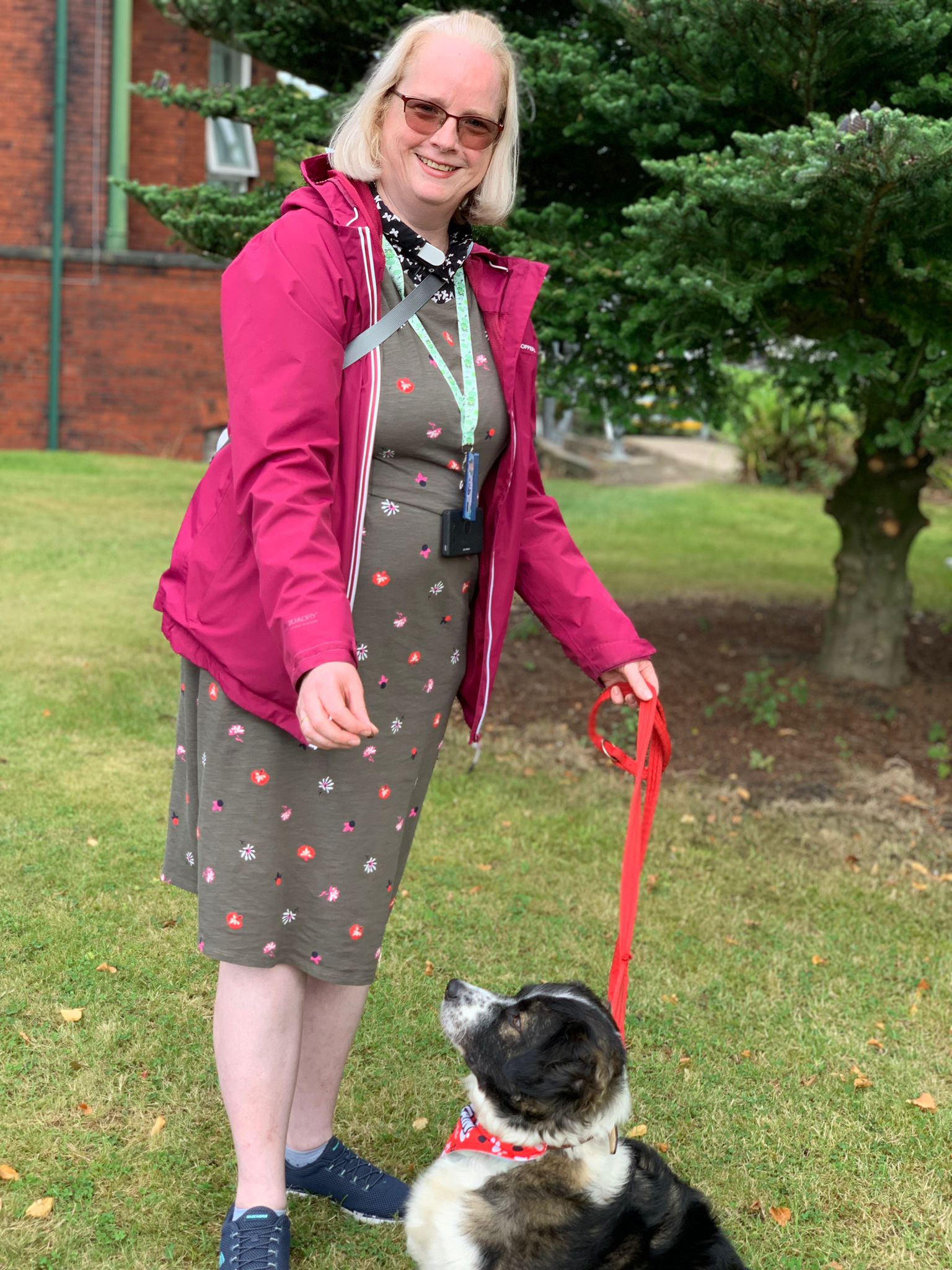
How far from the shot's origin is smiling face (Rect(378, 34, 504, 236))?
2.29 meters

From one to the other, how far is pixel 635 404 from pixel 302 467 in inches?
184

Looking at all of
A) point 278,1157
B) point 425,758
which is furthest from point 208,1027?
point 425,758

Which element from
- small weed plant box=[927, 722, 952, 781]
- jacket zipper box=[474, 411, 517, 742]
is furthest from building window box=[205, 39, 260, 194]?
jacket zipper box=[474, 411, 517, 742]

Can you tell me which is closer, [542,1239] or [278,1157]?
[542,1239]

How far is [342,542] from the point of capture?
87.9 inches

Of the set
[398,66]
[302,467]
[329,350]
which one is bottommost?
[302,467]

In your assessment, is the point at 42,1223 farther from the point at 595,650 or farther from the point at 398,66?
the point at 398,66

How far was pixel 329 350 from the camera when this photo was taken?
212 centimetres

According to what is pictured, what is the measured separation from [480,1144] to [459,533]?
A: 3.82ft

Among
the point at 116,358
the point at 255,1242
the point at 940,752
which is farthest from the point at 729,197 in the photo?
the point at 116,358

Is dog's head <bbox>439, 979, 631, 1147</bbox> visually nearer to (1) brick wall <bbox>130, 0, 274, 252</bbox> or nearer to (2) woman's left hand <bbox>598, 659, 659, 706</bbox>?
(2) woman's left hand <bbox>598, 659, 659, 706</bbox>

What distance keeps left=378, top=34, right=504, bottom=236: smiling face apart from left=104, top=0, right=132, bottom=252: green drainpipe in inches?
527

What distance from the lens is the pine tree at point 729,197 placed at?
438cm

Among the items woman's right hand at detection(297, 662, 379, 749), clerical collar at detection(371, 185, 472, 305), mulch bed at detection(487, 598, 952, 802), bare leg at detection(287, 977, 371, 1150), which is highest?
clerical collar at detection(371, 185, 472, 305)
